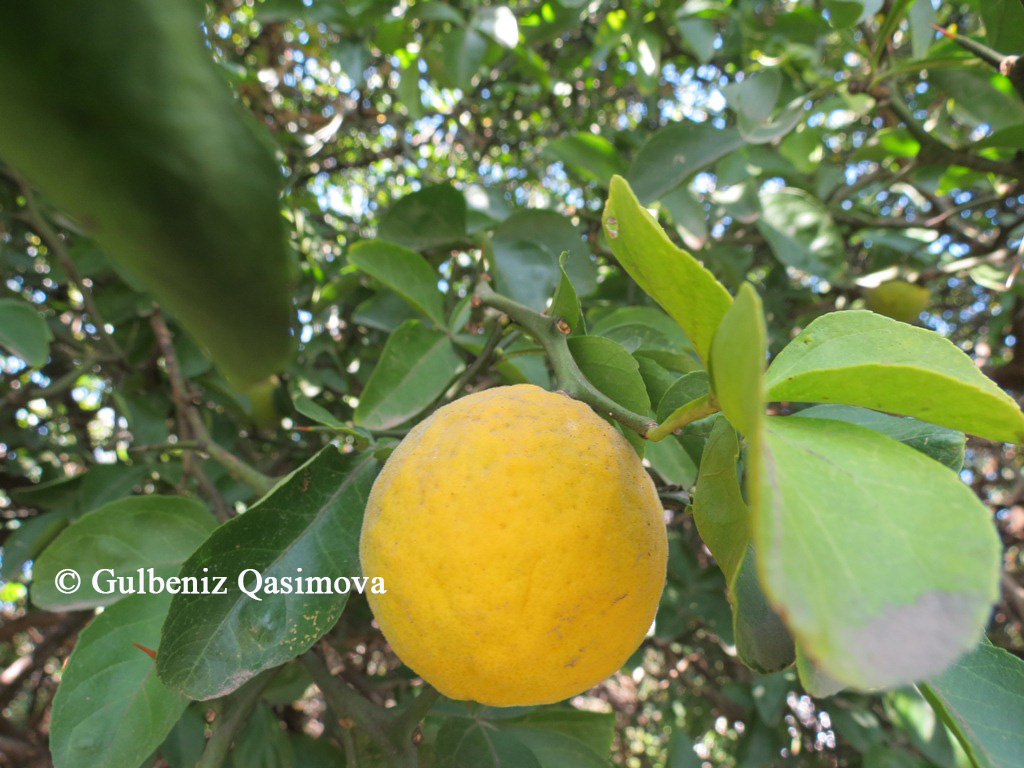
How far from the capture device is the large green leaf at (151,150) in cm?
16

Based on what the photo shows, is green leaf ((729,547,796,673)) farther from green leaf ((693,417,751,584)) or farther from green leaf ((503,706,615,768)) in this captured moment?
green leaf ((503,706,615,768))

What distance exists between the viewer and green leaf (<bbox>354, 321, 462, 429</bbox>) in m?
0.93

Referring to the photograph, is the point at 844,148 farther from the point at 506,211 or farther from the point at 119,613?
the point at 119,613

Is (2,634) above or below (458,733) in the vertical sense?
below

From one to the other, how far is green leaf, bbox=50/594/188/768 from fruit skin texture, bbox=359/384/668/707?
1.11ft

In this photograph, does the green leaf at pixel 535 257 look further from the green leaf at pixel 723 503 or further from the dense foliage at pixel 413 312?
the green leaf at pixel 723 503

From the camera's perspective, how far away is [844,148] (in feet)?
9.30

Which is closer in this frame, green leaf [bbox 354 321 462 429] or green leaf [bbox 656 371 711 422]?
green leaf [bbox 656 371 711 422]

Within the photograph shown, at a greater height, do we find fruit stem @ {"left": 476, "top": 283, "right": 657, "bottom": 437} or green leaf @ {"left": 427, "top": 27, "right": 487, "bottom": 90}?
green leaf @ {"left": 427, "top": 27, "right": 487, "bottom": 90}

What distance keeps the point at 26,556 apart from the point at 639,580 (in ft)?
4.09

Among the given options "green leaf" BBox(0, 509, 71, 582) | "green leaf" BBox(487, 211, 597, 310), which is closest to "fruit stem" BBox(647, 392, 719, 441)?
"green leaf" BBox(487, 211, 597, 310)

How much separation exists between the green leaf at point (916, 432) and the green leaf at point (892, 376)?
131 millimetres

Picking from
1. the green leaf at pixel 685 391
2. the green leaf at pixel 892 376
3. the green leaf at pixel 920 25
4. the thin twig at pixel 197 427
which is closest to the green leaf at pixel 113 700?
the thin twig at pixel 197 427

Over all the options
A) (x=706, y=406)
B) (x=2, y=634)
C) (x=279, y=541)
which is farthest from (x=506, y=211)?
(x=2, y=634)
